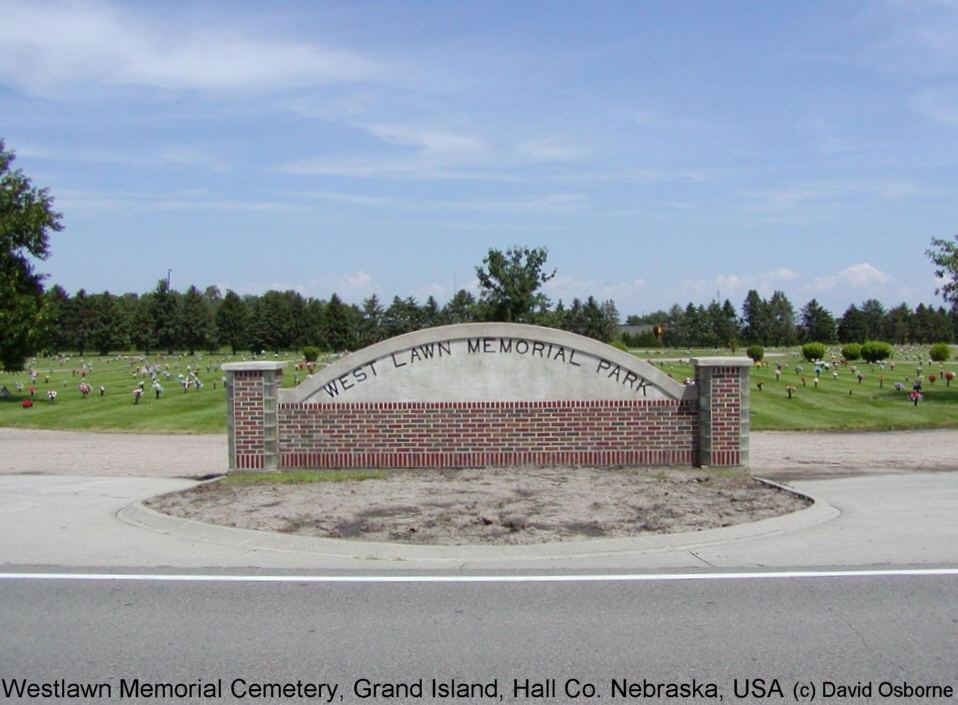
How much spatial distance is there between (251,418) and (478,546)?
554cm

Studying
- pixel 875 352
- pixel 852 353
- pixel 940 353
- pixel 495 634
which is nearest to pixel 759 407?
pixel 495 634

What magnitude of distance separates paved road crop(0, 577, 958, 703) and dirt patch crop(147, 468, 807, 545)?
1.92 meters

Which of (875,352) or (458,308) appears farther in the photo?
(458,308)

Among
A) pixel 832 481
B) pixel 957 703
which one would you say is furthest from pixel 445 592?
pixel 832 481

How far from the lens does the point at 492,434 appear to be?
12.9 m

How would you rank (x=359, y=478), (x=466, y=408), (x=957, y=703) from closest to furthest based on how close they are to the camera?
1. (x=957, y=703)
2. (x=359, y=478)
3. (x=466, y=408)

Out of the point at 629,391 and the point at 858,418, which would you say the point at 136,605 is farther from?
the point at 858,418

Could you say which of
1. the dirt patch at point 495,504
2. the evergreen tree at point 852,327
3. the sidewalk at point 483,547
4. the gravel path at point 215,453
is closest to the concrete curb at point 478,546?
the sidewalk at point 483,547

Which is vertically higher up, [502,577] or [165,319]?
[165,319]

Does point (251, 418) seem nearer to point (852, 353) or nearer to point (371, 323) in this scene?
point (852, 353)

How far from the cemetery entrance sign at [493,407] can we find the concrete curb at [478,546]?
12.1 ft

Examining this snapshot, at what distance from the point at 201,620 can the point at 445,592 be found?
1752mm

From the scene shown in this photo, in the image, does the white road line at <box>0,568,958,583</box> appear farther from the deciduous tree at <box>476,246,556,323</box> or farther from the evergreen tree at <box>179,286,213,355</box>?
the evergreen tree at <box>179,286,213,355</box>

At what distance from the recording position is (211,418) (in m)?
23.4
